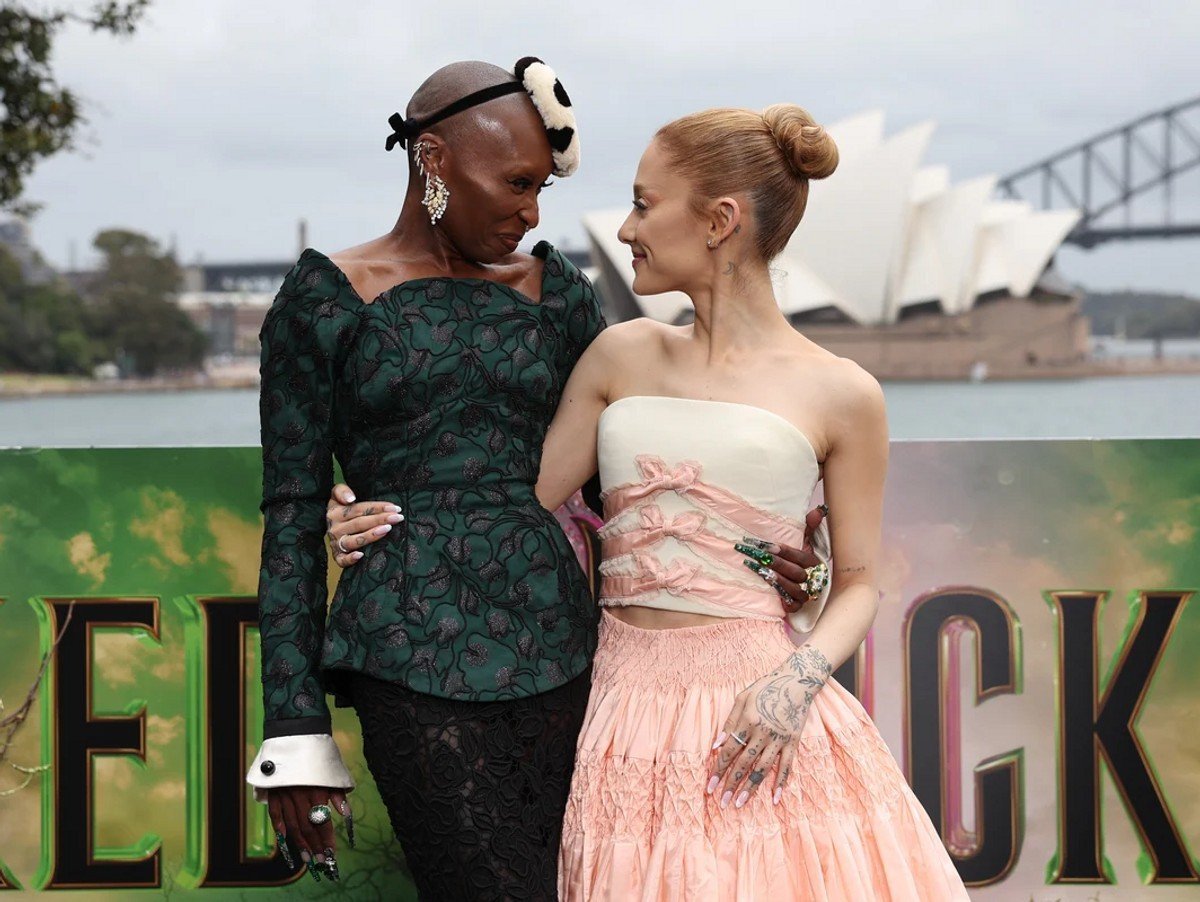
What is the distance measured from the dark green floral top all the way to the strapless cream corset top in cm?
14

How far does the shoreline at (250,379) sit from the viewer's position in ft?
134

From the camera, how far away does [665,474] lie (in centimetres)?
210

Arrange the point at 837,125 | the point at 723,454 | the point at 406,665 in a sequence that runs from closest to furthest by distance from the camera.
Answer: the point at 406,665
the point at 723,454
the point at 837,125

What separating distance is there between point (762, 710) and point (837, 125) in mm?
38155

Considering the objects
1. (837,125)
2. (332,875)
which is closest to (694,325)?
(332,875)

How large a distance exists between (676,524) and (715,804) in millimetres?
407

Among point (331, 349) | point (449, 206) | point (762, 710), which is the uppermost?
point (449, 206)

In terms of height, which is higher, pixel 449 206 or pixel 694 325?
pixel 449 206

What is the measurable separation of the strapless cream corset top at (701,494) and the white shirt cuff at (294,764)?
1.66 feet

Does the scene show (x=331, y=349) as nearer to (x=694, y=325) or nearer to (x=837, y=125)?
(x=694, y=325)

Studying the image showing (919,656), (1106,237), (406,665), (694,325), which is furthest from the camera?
(1106,237)

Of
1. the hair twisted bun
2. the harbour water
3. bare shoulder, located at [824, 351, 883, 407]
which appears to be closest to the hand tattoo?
bare shoulder, located at [824, 351, 883, 407]

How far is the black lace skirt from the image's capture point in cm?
194

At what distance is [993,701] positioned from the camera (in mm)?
3074
